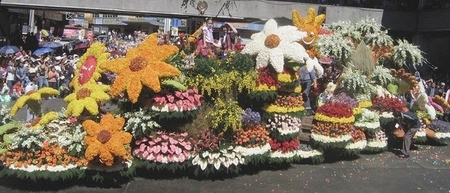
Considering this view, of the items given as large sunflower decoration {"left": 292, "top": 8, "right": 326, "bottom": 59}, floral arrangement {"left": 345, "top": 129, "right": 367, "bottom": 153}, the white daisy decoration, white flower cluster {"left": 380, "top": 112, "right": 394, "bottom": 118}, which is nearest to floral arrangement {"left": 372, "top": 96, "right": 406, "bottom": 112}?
white flower cluster {"left": 380, "top": 112, "right": 394, "bottom": 118}

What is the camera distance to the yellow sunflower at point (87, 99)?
7.00m

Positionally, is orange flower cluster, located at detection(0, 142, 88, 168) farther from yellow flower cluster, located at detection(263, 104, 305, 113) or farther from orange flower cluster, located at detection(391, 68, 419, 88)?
orange flower cluster, located at detection(391, 68, 419, 88)

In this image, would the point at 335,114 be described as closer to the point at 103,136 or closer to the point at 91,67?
the point at 103,136

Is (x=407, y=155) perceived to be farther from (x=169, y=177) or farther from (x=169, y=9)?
(x=169, y=9)

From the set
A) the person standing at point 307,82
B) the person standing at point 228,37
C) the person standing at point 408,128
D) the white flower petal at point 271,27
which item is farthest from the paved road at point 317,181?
the person standing at point 228,37

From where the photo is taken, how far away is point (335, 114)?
8680 millimetres

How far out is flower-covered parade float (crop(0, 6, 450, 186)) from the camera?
668 cm

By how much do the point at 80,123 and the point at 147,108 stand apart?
1101mm

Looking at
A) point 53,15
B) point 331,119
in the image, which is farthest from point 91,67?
point 53,15

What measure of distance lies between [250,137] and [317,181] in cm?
137

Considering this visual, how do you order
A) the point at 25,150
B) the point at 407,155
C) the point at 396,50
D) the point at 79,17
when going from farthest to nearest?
1. the point at 79,17
2. the point at 396,50
3. the point at 407,155
4. the point at 25,150

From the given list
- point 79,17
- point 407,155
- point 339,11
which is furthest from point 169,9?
point 79,17

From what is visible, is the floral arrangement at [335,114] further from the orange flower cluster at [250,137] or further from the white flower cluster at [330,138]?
the orange flower cluster at [250,137]

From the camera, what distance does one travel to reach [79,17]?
53125 mm
